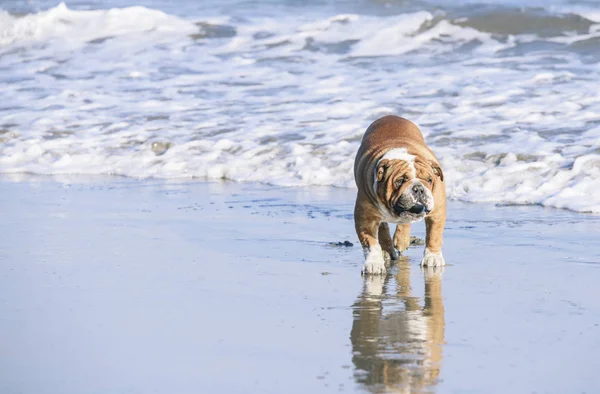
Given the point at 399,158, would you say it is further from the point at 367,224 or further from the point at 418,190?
the point at 367,224

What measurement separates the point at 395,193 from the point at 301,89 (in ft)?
28.4

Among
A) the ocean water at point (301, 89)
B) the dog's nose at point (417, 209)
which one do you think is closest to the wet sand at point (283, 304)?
the dog's nose at point (417, 209)

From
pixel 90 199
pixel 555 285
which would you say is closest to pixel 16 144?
pixel 90 199

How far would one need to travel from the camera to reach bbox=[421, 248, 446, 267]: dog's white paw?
5586 mm

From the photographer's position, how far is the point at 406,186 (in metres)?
5.21

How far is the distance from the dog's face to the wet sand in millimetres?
367

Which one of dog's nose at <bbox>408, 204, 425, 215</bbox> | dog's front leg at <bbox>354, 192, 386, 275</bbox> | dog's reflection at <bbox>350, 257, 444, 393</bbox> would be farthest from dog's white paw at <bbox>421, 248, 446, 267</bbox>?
dog's nose at <bbox>408, 204, 425, 215</bbox>

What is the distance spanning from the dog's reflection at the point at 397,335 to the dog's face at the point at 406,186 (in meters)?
0.36

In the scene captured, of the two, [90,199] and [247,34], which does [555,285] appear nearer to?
[90,199]

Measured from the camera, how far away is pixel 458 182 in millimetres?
8289

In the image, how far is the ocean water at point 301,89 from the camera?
368 inches

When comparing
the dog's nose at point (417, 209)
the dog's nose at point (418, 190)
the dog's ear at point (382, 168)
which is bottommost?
the dog's nose at point (417, 209)

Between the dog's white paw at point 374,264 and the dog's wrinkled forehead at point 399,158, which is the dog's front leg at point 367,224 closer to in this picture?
the dog's white paw at point 374,264

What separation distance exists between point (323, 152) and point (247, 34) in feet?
30.9
